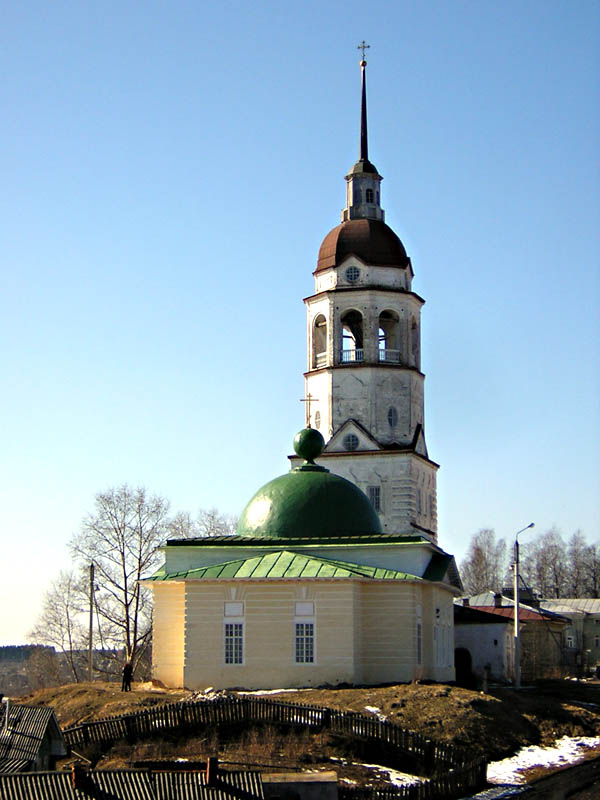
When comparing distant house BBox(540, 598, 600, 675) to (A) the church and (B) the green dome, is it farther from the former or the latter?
(B) the green dome

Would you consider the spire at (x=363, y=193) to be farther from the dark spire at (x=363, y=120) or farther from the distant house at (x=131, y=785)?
the distant house at (x=131, y=785)

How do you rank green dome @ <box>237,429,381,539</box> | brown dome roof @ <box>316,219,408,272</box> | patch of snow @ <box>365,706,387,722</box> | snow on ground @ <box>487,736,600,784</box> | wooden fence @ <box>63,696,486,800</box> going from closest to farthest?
wooden fence @ <box>63,696,486,800</box>
snow on ground @ <box>487,736,600,784</box>
patch of snow @ <box>365,706,387,722</box>
green dome @ <box>237,429,381,539</box>
brown dome roof @ <box>316,219,408,272</box>

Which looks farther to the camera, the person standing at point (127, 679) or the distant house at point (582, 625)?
the distant house at point (582, 625)

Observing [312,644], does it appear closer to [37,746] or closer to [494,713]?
[494,713]

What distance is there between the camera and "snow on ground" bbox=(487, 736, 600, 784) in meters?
30.1

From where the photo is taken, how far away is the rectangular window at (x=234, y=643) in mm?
38156

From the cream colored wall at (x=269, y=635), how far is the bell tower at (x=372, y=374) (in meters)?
14.8

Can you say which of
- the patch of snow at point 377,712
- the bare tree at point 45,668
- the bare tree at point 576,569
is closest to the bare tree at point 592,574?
the bare tree at point 576,569

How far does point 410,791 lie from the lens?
85.0ft

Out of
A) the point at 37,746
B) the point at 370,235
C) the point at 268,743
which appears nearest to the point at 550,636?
the point at 370,235

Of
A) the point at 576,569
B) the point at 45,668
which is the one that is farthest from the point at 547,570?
the point at 45,668

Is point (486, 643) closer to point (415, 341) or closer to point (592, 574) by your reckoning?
point (415, 341)

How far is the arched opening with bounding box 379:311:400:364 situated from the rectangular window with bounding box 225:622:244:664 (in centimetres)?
1911

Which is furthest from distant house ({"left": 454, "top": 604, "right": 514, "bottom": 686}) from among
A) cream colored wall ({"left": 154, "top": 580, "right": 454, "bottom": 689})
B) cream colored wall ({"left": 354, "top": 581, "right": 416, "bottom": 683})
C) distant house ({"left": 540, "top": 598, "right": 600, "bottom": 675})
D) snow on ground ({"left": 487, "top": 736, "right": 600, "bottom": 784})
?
distant house ({"left": 540, "top": 598, "right": 600, "bottom": 675})
